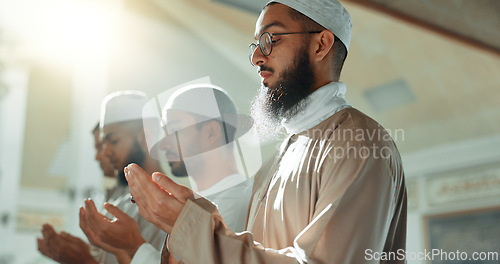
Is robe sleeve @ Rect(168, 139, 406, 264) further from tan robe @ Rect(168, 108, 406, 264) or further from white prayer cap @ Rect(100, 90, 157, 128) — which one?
white prayer cap @ Rect(100, 90, 157, 128)

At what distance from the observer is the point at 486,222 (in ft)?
20.7

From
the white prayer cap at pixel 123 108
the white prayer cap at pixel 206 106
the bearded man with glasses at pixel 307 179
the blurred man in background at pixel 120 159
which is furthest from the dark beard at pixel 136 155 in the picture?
the bearded man with glasses at pixel 307 179

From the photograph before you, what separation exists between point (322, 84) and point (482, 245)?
5761 mm

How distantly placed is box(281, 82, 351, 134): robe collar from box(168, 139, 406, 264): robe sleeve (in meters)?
0.27

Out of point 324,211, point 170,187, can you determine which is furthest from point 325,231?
point 170,187

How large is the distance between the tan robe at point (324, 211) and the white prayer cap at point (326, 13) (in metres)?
0.25

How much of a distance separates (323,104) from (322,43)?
0.16 metres

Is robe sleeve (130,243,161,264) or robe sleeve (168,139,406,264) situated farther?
robe sleeve (130,243,161,264)

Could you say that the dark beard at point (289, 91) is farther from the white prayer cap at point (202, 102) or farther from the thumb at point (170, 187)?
the thumb at point (170, 187)

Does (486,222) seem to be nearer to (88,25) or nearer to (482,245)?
(482,245)

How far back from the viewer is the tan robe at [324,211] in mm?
1044

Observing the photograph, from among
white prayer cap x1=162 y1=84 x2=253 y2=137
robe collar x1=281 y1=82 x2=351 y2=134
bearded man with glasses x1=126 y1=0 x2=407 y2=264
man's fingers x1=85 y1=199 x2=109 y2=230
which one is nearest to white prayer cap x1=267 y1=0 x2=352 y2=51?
Result: bearded man with glasses x1=126 y1=0 x2=407 y2=264

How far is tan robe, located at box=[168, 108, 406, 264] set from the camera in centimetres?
104

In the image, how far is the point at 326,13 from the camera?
1436 millimetres
